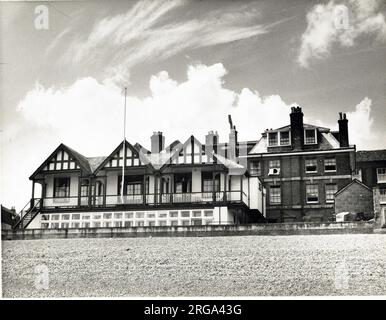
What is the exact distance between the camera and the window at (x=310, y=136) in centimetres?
1928

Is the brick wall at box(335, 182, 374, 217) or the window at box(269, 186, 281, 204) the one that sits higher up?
the window at box(269, 186, 281, 204)

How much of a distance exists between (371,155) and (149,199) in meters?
6.78

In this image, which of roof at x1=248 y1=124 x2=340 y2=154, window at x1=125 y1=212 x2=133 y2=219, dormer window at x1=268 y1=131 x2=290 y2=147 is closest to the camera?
window at x1=125 y1=212 x2=133 y2=219

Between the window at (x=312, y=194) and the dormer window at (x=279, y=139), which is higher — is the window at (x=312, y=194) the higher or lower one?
the lower one

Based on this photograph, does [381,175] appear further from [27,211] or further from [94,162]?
[27,211]

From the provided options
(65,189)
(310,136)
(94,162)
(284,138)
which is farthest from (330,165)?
(65,189)

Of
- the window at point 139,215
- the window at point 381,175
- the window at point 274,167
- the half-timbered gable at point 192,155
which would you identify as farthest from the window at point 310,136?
the window at point 139,215

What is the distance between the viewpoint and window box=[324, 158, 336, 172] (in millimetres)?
20219

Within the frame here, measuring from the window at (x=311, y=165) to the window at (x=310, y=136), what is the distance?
36.6 inches

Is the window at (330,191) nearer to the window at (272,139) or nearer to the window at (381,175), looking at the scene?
the window at (272,139)

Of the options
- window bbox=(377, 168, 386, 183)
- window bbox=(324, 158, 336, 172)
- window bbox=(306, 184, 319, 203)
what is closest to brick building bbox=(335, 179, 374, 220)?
window bbox=(377, 168, 386, 183)

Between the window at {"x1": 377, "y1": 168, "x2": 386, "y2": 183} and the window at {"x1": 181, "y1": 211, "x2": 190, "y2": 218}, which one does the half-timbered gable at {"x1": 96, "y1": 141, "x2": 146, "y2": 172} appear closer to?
the window at {"x1": 181, "y1": 211, "x2": 190, "y2": 218}

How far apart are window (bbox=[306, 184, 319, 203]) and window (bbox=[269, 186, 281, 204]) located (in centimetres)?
97
